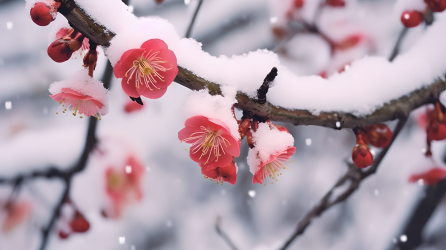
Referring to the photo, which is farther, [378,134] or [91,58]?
[378,134]

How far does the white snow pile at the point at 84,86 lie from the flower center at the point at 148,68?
0.12 m

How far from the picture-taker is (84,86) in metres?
0.63

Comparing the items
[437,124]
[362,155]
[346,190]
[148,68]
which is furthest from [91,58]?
[346,190]

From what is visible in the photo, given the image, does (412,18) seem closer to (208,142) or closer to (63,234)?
(208,142)

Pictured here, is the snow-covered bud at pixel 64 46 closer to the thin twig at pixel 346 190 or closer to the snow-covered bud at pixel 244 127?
the snow-covered bud at pixel 244 127

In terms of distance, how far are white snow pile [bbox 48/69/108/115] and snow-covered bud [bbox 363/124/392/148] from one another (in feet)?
2.65

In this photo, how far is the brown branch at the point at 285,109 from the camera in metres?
0.54

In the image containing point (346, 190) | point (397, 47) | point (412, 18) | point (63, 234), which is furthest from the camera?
point (63, 234)

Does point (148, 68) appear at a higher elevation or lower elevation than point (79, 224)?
higher

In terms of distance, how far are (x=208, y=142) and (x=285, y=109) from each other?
0.23 meters

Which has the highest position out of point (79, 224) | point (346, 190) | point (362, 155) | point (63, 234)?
point (362, 155)

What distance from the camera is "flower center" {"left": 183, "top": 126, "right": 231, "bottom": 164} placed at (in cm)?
57

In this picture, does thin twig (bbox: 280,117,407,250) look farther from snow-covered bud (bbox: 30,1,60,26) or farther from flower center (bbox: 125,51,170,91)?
snow-covered bud (bbox: 30,1,60,26)

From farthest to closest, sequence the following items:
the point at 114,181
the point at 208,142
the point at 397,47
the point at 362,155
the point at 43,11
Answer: the point at 114,181 < the point at 397,47 < the point at 362,155 < the point at 208,142 < the point at 43,11
